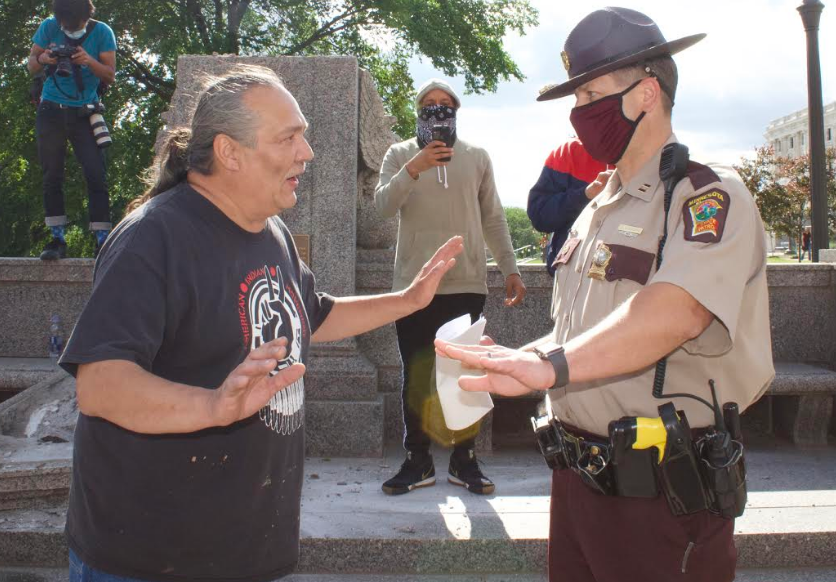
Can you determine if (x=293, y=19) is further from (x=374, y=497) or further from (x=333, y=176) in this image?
(x=374, y=497)

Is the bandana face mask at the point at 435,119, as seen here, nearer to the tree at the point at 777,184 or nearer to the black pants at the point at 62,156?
the black pants at the point at 62,156

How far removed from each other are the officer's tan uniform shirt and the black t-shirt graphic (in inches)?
35.3

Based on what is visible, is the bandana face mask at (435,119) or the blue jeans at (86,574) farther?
the bandana face mask at (435,119)

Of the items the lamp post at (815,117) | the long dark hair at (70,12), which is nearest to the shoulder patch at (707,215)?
the long dark hair at (70,12)

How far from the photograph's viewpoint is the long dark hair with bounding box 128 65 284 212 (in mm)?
2260

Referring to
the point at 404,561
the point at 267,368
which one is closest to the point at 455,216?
the point at 404,561

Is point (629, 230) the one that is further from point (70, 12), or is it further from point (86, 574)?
point (70, 12)

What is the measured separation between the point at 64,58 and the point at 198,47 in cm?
1526

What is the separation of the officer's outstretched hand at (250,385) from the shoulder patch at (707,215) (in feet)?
3.28

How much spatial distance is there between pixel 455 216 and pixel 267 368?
3262mm

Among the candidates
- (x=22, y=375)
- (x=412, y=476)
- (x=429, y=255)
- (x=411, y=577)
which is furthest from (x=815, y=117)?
(x=22, y=375)

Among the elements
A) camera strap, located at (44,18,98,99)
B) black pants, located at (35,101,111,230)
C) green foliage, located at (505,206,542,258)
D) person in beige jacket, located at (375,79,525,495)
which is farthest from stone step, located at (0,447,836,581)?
green foliage, located at (505,206,542,258)

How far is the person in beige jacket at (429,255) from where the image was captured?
4797mm

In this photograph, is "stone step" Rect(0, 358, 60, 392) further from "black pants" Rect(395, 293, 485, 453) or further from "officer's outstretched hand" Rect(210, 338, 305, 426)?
"officer's outstretched hand" Rect(210, 338, 305, 426)
